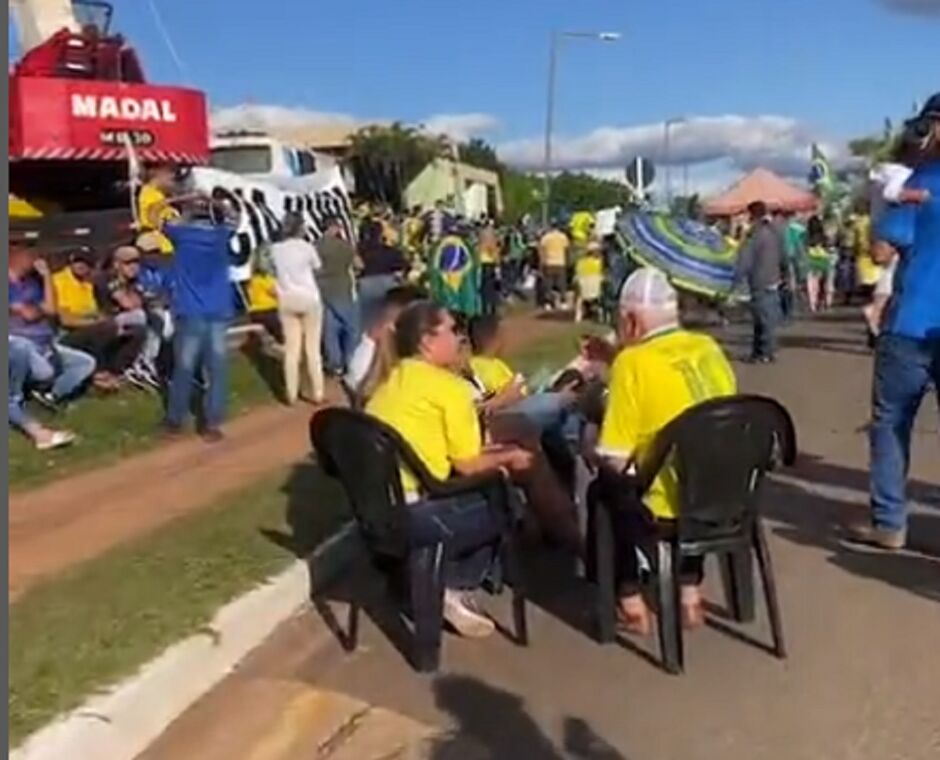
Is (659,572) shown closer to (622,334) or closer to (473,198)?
(622,334)

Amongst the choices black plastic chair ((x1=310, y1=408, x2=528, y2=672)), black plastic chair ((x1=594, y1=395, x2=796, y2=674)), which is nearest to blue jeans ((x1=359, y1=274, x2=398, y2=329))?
black plastic chair ((x1=310, y1=408, x2=528, y2=672))

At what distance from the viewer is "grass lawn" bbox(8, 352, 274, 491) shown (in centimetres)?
1095

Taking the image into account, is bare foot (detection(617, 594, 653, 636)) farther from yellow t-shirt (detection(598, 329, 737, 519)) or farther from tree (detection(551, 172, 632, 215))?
tree (detection(551, 172, 632, 215))

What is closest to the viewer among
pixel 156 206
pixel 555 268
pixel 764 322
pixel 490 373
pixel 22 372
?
pixel 490 373

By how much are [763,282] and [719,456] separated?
13.5 m

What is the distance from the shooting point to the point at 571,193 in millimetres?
108375

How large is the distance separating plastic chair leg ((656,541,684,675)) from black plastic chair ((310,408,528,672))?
0.68 m

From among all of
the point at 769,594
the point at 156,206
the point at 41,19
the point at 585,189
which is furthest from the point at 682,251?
the point at 585,189

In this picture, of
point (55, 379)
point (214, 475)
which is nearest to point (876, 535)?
point (214, 475)

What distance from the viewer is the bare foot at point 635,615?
21.0 feet

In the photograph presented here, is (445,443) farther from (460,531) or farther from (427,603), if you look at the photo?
(427,603)

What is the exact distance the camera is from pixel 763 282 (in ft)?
62.5

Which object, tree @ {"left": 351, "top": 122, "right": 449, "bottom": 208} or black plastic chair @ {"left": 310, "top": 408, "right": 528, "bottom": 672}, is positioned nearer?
black plastic chair @ {"left": 310, "top": 408, "right": 528, "bottom": 672}

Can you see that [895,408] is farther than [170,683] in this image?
Yes
